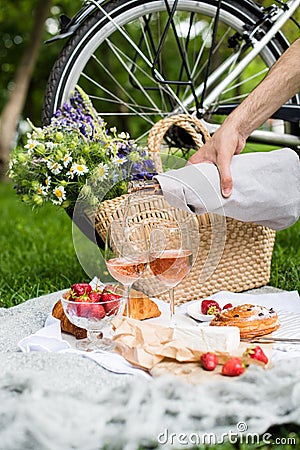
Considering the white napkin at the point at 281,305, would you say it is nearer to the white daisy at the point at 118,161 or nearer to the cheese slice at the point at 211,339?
the cheese slice at the point at 211,339

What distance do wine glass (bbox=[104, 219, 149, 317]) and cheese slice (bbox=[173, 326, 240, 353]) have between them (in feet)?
1.12

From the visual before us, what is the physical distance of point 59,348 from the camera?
1.91 metres

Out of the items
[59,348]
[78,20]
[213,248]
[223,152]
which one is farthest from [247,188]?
[78,20]

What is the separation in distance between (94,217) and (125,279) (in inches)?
13.9

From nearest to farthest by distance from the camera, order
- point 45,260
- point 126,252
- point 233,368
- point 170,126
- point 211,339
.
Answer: point 233,368, point 211,339, point 126,252, point 170,126, point 45,260

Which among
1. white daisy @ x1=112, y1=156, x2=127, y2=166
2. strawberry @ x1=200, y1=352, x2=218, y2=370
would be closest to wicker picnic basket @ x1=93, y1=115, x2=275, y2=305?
white daisy @ x1=112, y1=156, x2=127, y2=166

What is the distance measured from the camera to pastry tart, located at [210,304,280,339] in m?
1.98

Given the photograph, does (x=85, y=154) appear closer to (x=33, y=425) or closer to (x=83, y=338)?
(x=83, y=338)

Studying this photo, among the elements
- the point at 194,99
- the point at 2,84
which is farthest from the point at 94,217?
the point at 2,84

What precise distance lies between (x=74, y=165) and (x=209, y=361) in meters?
1.02

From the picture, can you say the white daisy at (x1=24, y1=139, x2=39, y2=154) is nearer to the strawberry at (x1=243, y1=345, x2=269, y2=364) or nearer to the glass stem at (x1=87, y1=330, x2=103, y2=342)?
the glass stem at (x1=87, y1=330, x2=103, y2=342)

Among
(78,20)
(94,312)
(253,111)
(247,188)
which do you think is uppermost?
(78,20)

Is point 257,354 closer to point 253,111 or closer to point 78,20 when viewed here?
point 253,111

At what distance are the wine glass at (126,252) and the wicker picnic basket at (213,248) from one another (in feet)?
0.33
